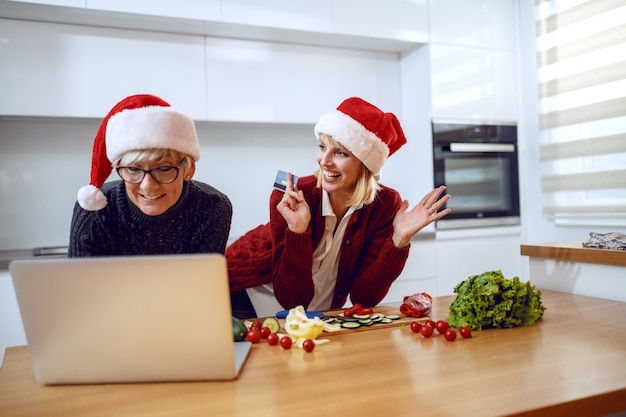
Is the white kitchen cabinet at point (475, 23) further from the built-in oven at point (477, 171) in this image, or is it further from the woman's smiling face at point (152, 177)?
the woman's smiling face at point (152, 177)

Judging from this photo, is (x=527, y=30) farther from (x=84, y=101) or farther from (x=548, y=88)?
(x=84, y=101)

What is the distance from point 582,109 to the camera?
10.2 feet

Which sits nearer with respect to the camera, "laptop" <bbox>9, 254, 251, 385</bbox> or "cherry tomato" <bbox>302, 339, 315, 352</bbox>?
"laptop" <bbox>9, 254, 251, 385</bbox>

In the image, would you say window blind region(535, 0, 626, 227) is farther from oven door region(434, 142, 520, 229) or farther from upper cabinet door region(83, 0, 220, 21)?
upper cabinet door region(83, 0, 220, 21)

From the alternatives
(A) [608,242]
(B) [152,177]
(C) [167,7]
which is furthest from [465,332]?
(C) [167,7]

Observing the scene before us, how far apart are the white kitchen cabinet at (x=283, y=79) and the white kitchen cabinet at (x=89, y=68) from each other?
12 centimetres

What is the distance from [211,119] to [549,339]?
2.26m

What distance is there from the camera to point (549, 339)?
123cm

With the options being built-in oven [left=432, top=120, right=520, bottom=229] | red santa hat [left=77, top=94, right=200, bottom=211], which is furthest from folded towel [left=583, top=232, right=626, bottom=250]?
built-in oven [left=432, top=120, right=520, bottom=229]

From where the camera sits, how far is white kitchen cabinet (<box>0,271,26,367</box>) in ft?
8.00

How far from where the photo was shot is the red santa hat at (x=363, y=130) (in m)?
1.83

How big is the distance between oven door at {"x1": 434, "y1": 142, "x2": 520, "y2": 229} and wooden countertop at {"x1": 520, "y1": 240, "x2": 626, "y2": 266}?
1.43 m

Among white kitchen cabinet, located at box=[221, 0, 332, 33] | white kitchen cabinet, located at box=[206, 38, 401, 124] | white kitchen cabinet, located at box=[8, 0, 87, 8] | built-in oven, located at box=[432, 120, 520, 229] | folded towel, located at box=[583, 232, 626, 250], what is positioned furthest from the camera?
built-in oven, located at box=[432, 120, 520, 229]

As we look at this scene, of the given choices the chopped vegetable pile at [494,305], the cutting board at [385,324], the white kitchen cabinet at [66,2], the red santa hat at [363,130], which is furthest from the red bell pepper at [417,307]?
the white kitchen cabinet at [66,2]
